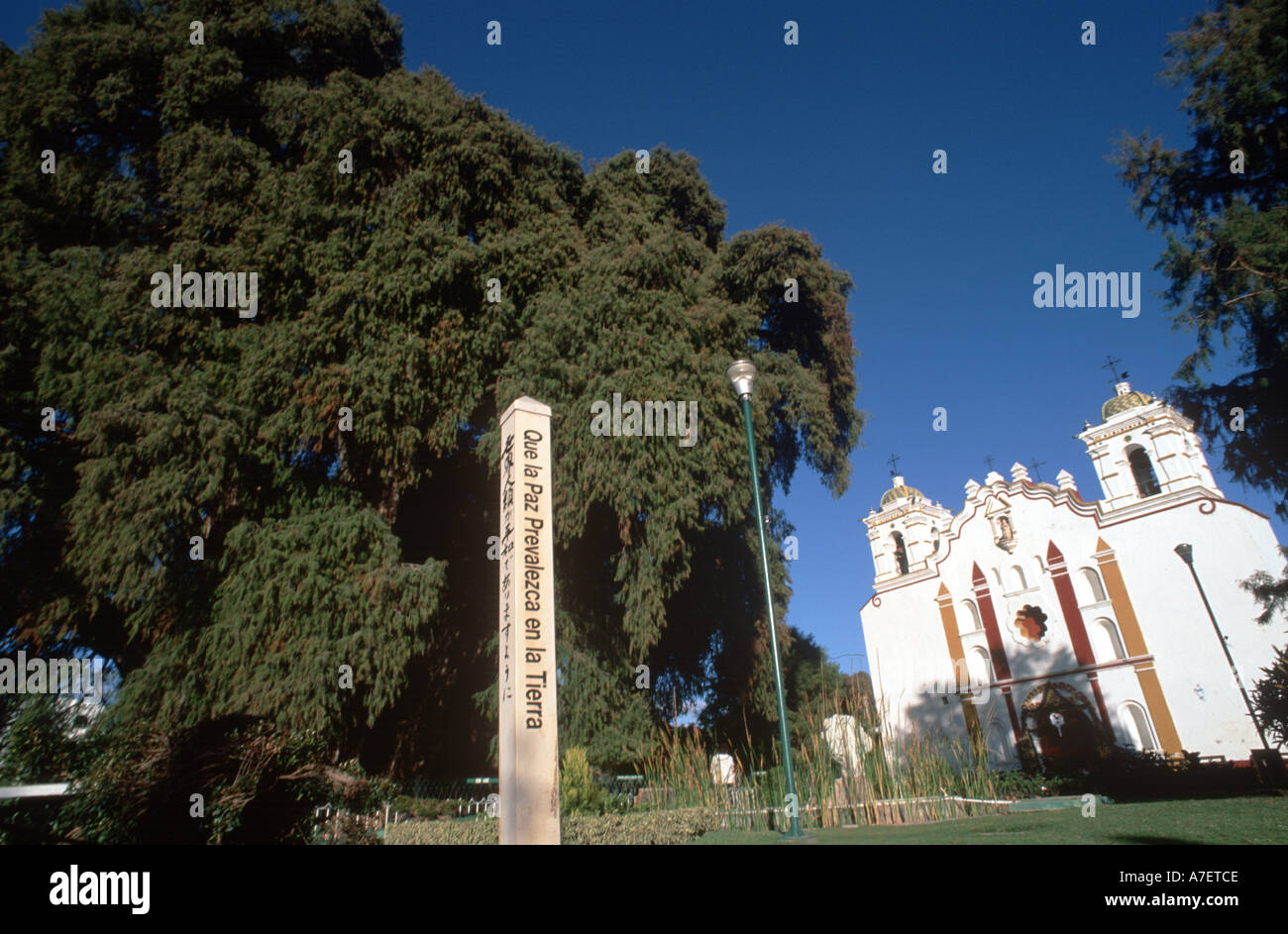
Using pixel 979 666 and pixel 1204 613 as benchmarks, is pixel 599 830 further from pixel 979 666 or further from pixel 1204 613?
pixel 979 666

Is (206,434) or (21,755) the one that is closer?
(21,755)

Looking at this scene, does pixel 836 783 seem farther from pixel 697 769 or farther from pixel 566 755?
pixel 566 755

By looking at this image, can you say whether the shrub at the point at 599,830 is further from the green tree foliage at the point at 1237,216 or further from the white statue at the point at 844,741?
the green tree foliage at the point at 1237,216

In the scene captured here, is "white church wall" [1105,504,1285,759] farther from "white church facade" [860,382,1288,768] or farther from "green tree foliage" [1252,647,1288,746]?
"green tree foliage" [1252,647,1288,746]

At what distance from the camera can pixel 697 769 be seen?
914cm

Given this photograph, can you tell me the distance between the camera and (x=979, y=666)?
29062mm

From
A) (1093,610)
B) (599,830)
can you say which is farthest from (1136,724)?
(599,830)

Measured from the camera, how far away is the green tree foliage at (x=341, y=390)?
10.2 meters

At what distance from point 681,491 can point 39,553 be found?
35.2 ft

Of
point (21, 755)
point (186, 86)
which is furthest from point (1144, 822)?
point (186, 86)

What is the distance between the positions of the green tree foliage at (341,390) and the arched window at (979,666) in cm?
1859

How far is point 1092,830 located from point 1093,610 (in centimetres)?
2488

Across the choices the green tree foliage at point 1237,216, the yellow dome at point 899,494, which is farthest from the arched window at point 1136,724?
the green tree foliage at point 1237,216

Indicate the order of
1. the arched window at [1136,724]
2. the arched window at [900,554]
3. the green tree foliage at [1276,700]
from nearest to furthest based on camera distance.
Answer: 1. the green tree foliage at [1276,700]
2. the arched window at [1136,724]
3. the arched window at [900,554]
